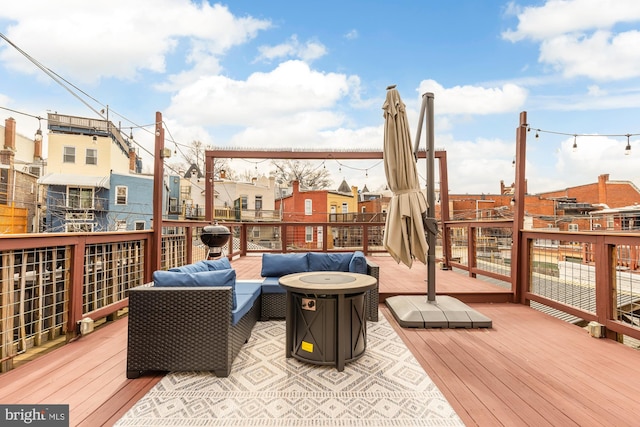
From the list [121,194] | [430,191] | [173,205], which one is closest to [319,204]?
[173,205]

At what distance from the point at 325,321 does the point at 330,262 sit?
1434 millimetres

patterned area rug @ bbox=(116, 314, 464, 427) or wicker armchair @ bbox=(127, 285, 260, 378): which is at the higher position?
wicker armchair @ bbox=(127, 285, 260, 378)

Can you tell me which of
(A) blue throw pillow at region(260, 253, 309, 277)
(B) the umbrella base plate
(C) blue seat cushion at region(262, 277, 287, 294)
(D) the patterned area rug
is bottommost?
(D) the patterned area rug

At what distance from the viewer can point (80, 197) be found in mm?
14625

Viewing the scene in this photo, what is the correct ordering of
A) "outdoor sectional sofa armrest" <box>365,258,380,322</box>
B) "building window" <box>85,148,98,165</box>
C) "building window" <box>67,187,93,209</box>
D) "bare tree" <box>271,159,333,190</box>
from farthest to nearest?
"bare tree" <box>271,159,333,190</box> < "building window" <box>85,148,98,165</box> < "building window" <box>67,187,93,209</box> < "outdoor sectional sofa armrest" <box>365,258,380,322</box>

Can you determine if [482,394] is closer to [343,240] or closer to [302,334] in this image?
[302,334]

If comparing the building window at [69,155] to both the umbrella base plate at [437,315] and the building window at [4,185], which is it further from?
the umbrella base plate at [437,315]

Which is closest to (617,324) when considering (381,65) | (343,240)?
(343,240)

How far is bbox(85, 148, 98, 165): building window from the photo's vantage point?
15375mm

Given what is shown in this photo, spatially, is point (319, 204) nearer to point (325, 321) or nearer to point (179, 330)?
point (325, 321)

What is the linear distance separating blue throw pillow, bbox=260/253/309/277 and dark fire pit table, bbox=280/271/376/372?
1302 millimetres

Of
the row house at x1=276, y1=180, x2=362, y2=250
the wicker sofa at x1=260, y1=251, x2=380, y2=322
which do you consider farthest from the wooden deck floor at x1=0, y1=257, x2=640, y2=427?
the row house at x1=276, y1=180, x2=362, y2=250

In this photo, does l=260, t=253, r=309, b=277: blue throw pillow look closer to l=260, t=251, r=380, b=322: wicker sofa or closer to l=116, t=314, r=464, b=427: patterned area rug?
Answer: l=260, t=251, r=380, b=322: wicker sofa

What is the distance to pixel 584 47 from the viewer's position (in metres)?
6.05
